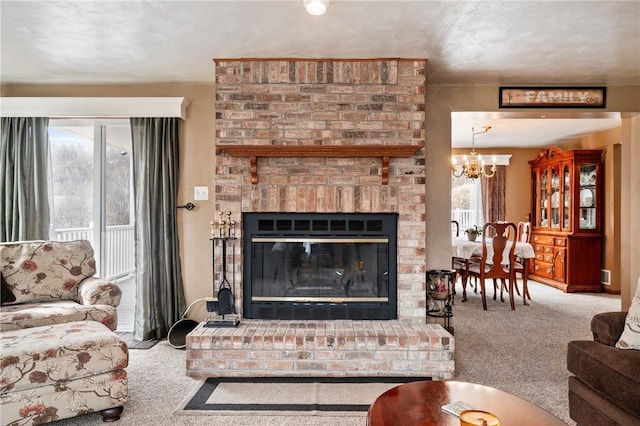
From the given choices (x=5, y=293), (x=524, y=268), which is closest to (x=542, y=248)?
(x=524, y=268)

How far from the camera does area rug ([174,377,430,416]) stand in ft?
7.48

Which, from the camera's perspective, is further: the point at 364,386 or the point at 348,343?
the point at 348,343

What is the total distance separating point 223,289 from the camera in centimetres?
313

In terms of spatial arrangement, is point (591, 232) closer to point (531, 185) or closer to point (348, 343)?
point (531, 185)

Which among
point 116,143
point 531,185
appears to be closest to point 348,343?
point 116,143

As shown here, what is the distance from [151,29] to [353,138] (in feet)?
5.08

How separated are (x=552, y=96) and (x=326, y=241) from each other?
244cm

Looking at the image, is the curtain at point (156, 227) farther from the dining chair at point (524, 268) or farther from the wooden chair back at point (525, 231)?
the wooden chair back at point (525, 231)

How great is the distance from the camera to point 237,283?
325cm

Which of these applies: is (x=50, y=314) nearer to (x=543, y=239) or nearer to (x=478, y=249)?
(x=478, y=249)

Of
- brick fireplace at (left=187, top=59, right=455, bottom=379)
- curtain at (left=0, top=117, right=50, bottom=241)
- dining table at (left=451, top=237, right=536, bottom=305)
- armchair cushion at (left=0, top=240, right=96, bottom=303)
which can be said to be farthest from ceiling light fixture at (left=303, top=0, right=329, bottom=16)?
dining table at (left=451, top=237, right=536, bottom=305)

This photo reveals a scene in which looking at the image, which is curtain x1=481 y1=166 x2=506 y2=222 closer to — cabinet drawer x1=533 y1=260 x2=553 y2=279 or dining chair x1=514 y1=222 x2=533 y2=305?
cabinet drawer x1=533 y1=260 x2=553 y2=279

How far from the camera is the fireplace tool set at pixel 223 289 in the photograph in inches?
120

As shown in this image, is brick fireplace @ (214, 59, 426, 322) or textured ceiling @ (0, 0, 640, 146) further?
brick fireplace @ (214, 59, 426, 322)
